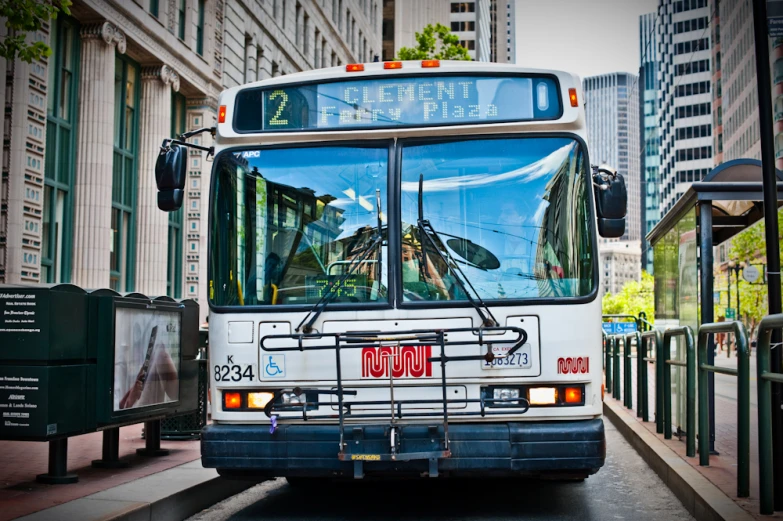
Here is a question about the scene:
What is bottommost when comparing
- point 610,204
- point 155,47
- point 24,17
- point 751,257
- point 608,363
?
point 608,363

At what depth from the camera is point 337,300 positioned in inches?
269

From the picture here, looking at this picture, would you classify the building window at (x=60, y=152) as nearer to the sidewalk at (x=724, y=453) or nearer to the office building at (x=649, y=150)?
the sidewalk at (x=724, y=453)

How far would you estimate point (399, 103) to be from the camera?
23.8ft

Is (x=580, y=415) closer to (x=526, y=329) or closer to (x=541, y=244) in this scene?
(x=526, y=329)

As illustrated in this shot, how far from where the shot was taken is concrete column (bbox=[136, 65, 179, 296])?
24297mm

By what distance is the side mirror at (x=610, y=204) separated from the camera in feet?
22.8

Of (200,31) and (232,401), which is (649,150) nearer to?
(200,31)

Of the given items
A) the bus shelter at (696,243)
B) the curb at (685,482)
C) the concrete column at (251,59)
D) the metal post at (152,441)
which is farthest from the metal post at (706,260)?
the concrete column at (251,59)

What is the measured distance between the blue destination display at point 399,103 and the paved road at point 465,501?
3.02 m

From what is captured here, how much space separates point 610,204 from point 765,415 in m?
1.83

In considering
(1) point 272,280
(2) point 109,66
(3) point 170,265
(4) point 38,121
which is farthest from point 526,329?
(3) point 170,265

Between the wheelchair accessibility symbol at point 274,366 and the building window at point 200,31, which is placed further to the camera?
the building window at point 200,31

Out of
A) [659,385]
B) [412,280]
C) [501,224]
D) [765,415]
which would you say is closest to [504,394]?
[412,280]

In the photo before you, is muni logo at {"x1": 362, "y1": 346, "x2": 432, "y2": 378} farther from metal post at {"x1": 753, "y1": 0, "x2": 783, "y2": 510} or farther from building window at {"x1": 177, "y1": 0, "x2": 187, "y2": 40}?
building window at {"x1": 177, "y1": 0, "x2": 187, "y2": 40}
